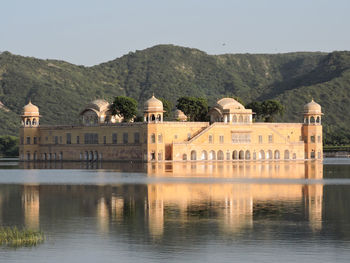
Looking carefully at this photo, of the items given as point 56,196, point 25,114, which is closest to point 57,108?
point 25,114

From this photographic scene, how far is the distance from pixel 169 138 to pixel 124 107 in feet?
39.5

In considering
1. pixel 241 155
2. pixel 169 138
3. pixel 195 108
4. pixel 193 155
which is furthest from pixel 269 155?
pixel 195 108

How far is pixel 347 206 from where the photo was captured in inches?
1473

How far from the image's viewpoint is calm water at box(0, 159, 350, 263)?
81.5ft

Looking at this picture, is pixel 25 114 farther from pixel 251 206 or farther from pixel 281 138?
pixel 251 206

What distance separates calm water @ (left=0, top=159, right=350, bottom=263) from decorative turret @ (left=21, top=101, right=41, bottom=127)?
6636 centimetres

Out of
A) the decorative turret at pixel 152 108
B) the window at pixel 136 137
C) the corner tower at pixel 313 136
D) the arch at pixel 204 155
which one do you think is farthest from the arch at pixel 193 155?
the corner tower at pixel 313 136

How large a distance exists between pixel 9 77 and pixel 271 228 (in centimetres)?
15422

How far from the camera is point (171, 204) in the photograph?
127ft

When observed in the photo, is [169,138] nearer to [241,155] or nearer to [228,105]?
[228,105]

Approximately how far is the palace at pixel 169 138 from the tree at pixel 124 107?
158 cm

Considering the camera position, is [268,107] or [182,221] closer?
[182,221]

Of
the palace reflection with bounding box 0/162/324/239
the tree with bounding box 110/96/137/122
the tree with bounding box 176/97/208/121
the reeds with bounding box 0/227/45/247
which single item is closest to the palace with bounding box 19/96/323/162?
the tree with bounding box 110/96/137/122

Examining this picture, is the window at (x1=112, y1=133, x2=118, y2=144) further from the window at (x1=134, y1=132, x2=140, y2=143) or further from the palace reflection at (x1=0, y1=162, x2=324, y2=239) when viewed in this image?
the palace reflection at (x1=0, y1=162, x2=324, y2=239)
